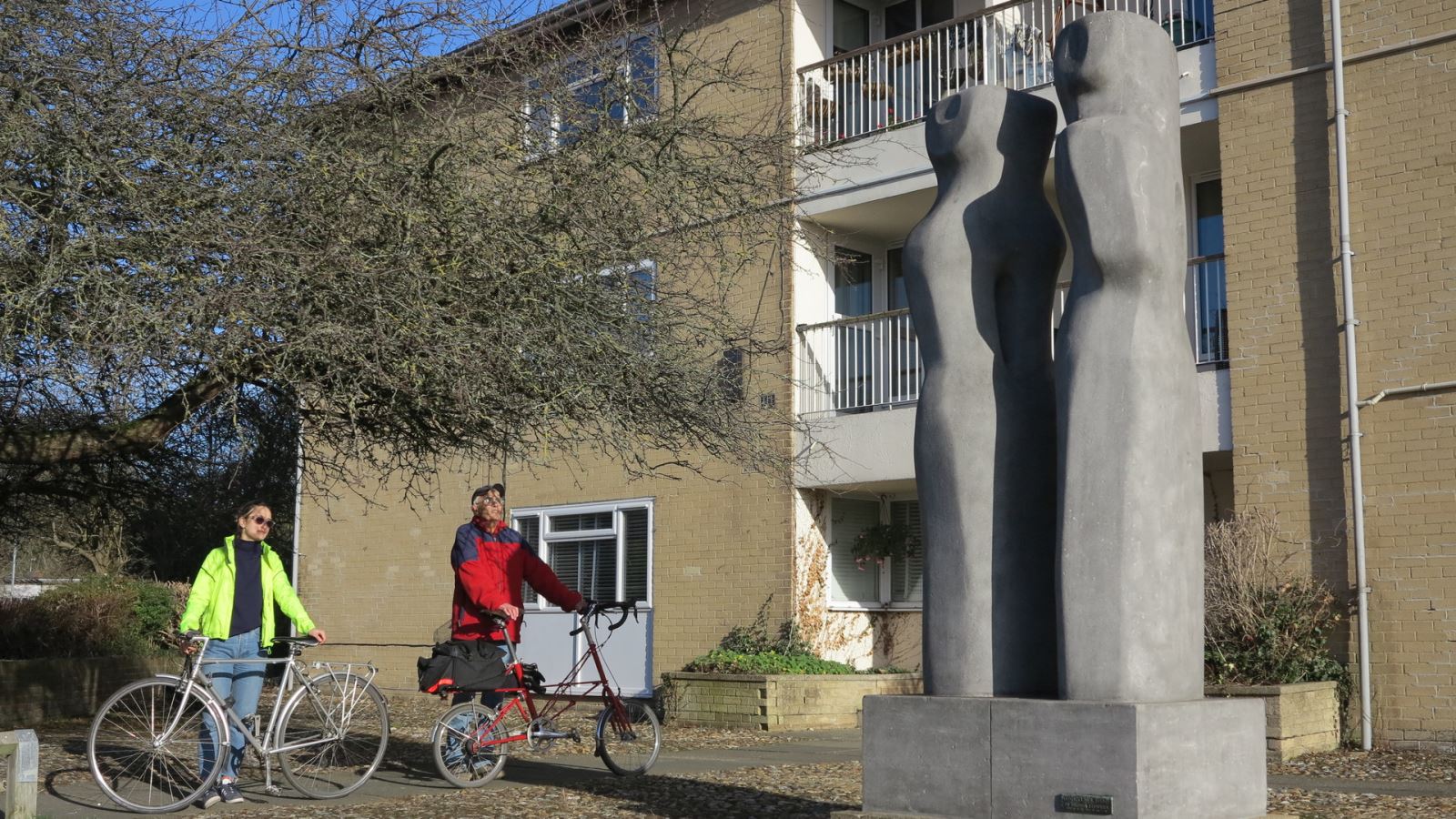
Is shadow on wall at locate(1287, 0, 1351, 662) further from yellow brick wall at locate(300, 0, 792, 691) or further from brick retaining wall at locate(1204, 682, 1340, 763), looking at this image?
yellow brick wall at locate(300, 0, 792, 691)

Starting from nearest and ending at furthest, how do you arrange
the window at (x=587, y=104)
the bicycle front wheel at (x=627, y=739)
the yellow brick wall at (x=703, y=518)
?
1. the bicycle front wheel at (x=627, y=739)
2. the window at (x=587, y=104)
3. the yellow brick wall at (x=703, y=518)

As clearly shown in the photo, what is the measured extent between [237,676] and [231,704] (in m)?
0.19

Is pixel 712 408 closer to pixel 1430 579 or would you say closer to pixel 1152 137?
pixel 1152 137

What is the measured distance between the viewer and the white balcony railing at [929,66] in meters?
15.4

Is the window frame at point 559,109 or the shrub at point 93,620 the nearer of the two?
the window frame at point 559,109

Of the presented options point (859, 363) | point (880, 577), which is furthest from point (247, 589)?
point (880, 577)

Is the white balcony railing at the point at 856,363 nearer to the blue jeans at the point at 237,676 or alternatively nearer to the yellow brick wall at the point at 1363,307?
the yellow brick wall at the point at 1363,307

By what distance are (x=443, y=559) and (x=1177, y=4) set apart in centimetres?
1130

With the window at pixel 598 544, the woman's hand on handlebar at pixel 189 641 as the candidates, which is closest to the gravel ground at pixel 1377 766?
the woman's hand on handlebar at pixel 189 641

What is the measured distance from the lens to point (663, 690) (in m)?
15.1

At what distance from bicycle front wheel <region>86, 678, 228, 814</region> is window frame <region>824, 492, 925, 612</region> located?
29.4 ft

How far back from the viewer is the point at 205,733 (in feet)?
27.0

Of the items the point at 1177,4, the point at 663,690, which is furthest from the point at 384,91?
the point at 1177,4

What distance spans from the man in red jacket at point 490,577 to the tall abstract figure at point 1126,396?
4.20 m
